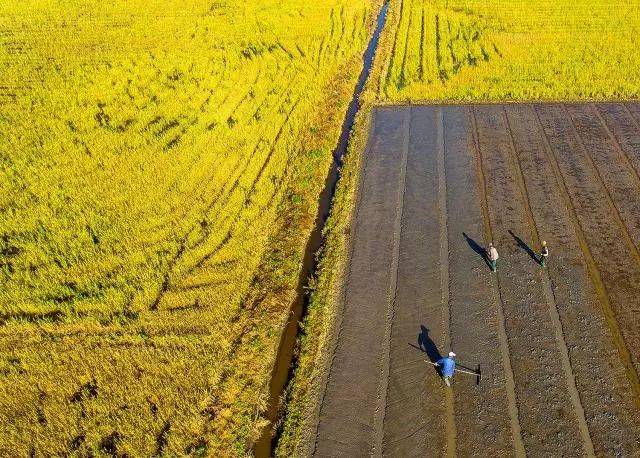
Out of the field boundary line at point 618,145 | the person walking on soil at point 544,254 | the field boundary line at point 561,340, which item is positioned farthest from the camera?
the field boundary line at point 618,145

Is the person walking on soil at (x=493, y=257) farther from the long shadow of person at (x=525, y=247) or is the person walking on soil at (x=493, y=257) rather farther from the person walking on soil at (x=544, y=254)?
the person walking on soil at (x=544, y=254)

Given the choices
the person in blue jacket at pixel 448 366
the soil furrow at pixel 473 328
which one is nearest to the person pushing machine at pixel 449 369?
the person in blue jacket at pixel 448 366

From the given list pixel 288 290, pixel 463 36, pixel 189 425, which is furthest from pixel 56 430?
pixel 463 36

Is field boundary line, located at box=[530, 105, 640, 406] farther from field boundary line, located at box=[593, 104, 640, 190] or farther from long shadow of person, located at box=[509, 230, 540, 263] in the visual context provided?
field boundary line, located at box=[593, 104, 640, 190]

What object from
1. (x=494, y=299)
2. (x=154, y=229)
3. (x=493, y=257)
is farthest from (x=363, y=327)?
(x=154, y=229)

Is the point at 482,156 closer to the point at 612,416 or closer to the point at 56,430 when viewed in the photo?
the point at 612,416

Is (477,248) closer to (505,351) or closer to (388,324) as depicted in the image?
(505,351)
